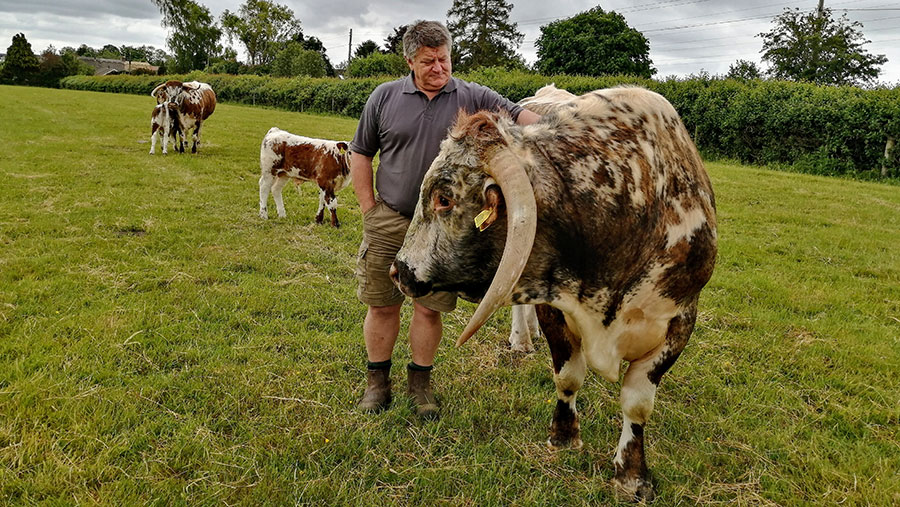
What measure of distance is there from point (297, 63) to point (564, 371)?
182 feet

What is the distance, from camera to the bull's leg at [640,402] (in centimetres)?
270

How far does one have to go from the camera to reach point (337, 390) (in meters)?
3.76

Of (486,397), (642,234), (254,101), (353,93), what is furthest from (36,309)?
(254,101)

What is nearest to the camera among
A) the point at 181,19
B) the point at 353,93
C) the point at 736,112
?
the point at 736,112

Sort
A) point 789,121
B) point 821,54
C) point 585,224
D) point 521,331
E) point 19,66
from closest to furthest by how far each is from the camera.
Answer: point 585,224
point 521,331
point 789,121
point 821,54
point 19,66

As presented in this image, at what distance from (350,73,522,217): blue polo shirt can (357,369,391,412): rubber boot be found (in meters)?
1.11

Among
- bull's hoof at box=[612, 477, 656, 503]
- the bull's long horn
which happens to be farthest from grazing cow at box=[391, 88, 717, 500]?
bull's hoof at box=[612, 477, 656, 503]

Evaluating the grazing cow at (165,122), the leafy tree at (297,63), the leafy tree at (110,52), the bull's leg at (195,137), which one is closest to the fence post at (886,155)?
the bull's leg at (195,137)

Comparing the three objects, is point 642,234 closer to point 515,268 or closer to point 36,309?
point 515,268

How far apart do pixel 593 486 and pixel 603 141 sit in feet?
5.84

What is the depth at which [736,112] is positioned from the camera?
19219 millimetres

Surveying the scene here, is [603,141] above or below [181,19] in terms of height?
below

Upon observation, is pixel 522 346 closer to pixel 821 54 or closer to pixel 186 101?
pixel 186 101

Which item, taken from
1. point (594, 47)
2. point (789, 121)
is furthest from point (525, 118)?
point (594, 47)
